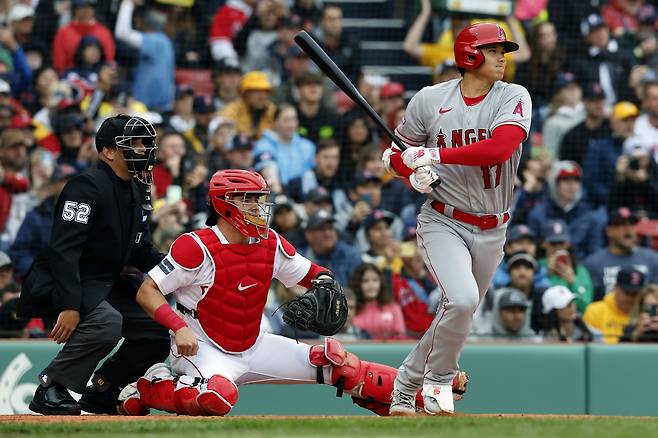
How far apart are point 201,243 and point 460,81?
1545mm

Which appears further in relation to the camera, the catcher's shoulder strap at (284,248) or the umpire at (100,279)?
the catcher's shoulder strap at (284,248)

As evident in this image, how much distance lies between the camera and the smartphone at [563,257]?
31.4 ft

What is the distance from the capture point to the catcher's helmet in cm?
624

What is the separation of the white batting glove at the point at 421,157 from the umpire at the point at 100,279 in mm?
1345

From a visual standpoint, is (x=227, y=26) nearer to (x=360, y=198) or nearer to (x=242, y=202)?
(x=360, y=198)

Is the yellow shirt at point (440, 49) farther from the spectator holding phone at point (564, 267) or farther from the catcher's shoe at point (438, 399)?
the catcher's shoe at point (438, 399)

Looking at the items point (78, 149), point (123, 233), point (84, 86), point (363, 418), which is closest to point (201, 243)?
point (123, 233)

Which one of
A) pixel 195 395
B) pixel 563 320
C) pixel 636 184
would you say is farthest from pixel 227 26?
pixel 195 395

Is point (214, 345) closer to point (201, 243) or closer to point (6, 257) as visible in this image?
point (201, 243)

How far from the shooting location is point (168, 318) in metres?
6.18

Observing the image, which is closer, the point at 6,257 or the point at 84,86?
the point at 6,257

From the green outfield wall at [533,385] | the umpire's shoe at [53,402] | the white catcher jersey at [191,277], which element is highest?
the white catcher jersey at [191,277]

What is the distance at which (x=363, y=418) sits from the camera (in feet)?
20.0

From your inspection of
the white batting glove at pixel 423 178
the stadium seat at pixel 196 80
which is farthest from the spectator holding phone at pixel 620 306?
the stadium seat at pixel 196 80
